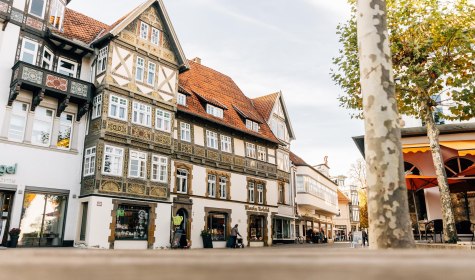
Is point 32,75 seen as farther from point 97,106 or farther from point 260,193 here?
point 260,193

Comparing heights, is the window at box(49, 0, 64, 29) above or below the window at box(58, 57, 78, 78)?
above

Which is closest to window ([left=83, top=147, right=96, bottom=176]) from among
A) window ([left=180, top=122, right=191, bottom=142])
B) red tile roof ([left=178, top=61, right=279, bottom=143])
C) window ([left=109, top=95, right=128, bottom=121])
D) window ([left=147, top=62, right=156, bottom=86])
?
window ([left=109, top=95, right=128, bottom=121])

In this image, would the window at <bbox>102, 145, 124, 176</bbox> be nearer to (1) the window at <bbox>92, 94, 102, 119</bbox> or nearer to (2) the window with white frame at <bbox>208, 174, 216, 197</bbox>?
(1) the window at <bbox>92, 94, 102, 119</bbox>

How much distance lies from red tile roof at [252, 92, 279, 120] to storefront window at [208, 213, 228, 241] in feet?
41.4

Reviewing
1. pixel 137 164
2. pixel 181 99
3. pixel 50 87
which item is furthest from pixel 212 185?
pixel 50 87

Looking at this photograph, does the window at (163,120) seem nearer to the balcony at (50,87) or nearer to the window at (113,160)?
the window at (113,160)

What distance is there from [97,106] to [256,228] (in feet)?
54.0

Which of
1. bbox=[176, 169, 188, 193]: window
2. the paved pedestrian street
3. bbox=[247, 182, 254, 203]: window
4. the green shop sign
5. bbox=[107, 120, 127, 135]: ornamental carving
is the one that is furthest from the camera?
bbox=[247, 182, 254, 203]: window

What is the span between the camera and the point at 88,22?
25031mm

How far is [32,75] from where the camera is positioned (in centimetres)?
1867

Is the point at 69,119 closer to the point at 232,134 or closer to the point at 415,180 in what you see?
the point at 232,134

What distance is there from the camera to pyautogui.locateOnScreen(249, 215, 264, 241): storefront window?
30141 mm

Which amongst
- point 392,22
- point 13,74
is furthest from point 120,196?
point 392,22

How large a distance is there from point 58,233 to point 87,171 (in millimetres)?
3553
